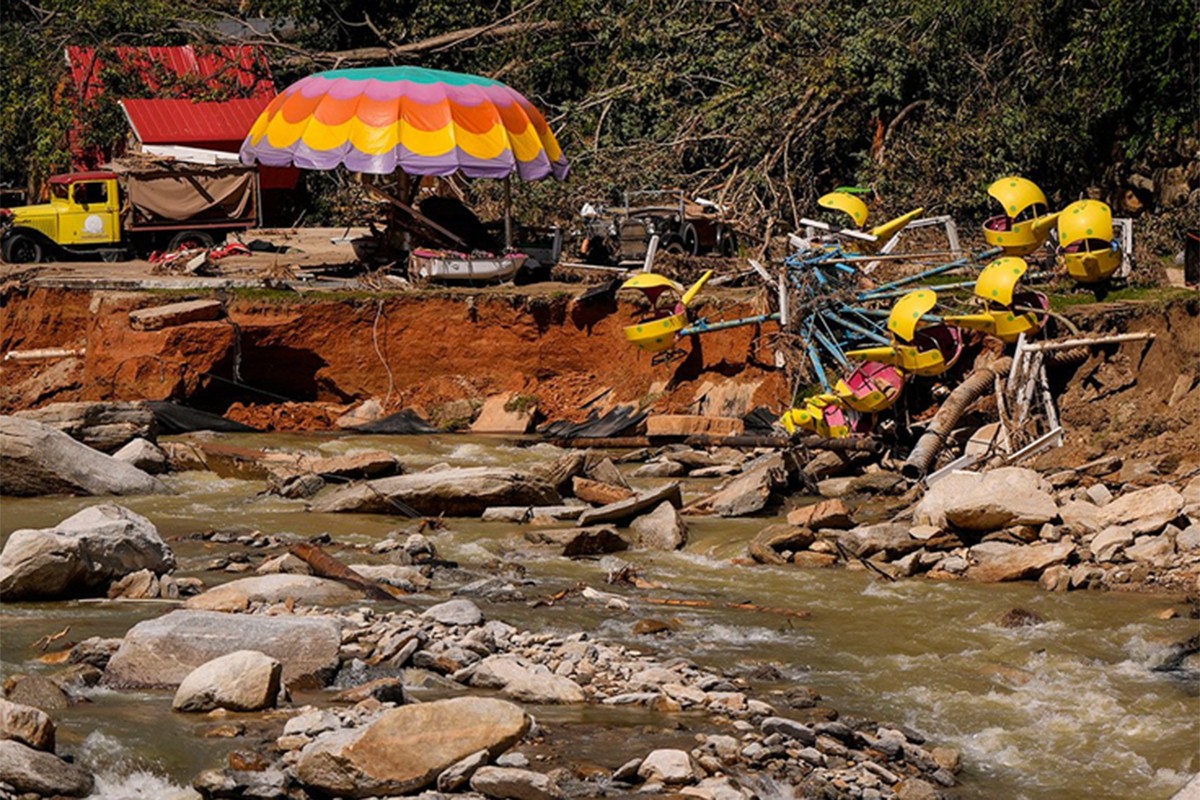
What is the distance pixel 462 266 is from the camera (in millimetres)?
22578

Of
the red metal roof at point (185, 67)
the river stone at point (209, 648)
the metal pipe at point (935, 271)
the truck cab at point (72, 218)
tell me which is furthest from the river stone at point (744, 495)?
the red metal roof at point (185, 67)

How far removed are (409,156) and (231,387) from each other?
11.5 ft

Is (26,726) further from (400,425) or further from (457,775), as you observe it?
(400,425)

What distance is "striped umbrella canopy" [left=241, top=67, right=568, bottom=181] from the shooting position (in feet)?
72.6

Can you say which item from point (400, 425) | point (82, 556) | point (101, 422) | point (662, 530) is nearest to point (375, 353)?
point (400, 425)

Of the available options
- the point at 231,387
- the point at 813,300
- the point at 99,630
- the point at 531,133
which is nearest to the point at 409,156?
the point at 531,133

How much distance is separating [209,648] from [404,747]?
83.7 inches

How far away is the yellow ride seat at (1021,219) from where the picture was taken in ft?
60.7

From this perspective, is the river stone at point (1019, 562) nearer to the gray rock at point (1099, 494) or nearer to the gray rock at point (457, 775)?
the gray rock at point (1099, 494)

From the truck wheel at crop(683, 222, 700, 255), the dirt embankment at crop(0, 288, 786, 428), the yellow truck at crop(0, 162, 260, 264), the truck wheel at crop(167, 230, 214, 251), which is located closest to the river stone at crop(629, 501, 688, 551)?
the dirt embankment at crop(0, 288, 786, 428)

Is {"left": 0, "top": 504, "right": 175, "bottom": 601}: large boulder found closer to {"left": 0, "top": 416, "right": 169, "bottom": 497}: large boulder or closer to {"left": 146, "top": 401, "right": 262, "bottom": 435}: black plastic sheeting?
{"left": 0, "top": 416, "right": 169, "bottom": 497}: large boulder

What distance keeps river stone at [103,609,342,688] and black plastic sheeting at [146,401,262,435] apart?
31.4ft

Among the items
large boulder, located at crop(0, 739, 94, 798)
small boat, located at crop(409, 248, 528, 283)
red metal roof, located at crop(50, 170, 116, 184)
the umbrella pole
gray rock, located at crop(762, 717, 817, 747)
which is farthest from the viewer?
red metal roof, located at crop(50, 170, 116, 184)

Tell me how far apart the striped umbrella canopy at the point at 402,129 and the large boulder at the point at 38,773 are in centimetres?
1362
